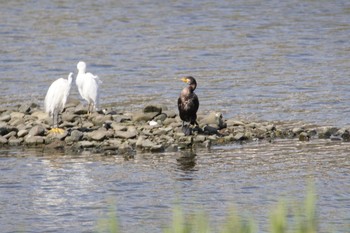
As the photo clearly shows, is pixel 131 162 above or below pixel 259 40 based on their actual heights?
below

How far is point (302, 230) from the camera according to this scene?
20.0 ft

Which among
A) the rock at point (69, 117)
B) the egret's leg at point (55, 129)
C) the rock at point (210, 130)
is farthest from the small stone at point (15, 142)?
the rock at point (210, 130)

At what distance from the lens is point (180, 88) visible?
2161cm

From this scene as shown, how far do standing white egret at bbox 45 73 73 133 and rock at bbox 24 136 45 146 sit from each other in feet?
0.88

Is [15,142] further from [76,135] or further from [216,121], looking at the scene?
[216,121]

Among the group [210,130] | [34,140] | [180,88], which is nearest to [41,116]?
[34,140]

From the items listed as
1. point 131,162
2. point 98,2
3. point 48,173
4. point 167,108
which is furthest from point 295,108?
point 98,2

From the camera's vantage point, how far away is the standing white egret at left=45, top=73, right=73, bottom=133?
16.3 meters

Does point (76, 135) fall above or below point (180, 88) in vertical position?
below

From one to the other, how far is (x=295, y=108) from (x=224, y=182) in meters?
5.82

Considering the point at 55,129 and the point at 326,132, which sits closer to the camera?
the point at 55,129

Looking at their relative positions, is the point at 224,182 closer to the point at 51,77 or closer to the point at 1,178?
the point at 1,178

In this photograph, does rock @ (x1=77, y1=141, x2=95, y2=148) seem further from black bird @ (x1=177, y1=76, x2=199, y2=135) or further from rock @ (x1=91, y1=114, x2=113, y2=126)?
black bird @ (x1=177, y1=76, x2=199, y2=135)

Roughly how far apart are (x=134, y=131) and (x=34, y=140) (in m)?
1.57
